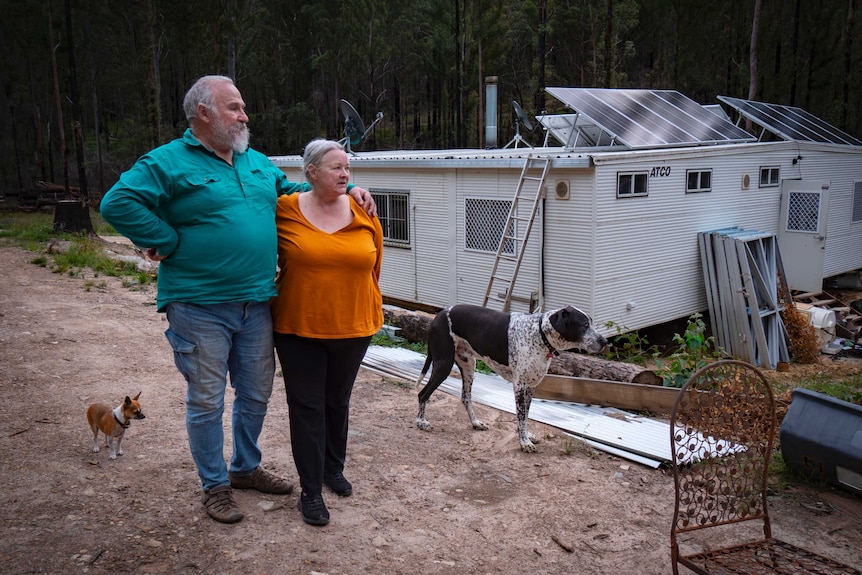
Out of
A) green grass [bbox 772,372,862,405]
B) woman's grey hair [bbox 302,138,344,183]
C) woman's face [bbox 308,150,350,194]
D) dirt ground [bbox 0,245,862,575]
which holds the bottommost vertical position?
green grass [bbox 772,372,862,405]

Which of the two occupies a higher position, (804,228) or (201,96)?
(201,96)

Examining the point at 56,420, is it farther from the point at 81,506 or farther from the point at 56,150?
the point at 56,150

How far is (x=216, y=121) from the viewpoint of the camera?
3059 mm

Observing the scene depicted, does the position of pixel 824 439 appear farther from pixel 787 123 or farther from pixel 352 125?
pixel 787 123

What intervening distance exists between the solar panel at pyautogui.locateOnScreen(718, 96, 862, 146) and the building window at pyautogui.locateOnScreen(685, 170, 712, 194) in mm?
3248

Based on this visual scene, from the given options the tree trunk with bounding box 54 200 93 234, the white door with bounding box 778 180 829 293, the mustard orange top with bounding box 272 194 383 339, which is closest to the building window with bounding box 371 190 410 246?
the white door with bounding box 778 180 829 293

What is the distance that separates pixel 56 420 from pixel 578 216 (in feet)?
21.1

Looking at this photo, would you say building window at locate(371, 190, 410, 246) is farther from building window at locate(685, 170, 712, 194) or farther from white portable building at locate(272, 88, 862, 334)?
building window at locate(685, 170, 712, 194)

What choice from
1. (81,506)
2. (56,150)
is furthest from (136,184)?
(56,150)

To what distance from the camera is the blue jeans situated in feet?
10.1

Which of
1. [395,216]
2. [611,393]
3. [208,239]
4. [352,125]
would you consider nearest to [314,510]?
[208,239]

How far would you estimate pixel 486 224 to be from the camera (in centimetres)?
1029

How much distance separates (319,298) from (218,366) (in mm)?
545

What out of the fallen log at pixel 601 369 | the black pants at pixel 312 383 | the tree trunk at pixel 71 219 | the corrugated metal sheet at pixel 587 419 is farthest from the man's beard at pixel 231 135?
the tree trunk at pixel 71 219
